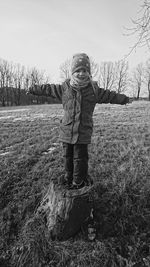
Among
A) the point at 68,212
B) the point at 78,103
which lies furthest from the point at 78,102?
the point at 68,212

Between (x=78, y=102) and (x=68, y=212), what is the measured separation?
1.56m

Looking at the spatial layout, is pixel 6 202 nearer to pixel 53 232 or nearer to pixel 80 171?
pixel 53 232

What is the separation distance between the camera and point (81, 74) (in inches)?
101

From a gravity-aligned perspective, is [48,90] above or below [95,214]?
above

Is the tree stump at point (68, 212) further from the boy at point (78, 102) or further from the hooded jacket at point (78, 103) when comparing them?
the hooded jacket at point (78, 103)

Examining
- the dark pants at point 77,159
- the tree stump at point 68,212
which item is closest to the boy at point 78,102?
the dark pants at point 77,159

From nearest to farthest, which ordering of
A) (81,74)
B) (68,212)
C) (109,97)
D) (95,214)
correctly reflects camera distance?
(68,212), (81,74), (95,214), (109,97)

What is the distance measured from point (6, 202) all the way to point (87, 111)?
82.9 inches

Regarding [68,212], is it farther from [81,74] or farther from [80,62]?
[80,62]

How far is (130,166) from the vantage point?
3.88m

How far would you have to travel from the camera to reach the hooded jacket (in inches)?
105

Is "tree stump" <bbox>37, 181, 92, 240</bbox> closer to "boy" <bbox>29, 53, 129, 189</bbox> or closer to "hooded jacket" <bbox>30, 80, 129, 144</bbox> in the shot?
"boy" <bbox>29, 53, 129, 189</bbox>

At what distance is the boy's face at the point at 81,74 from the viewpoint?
257 cm

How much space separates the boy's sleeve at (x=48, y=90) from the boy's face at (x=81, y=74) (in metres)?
0.36
